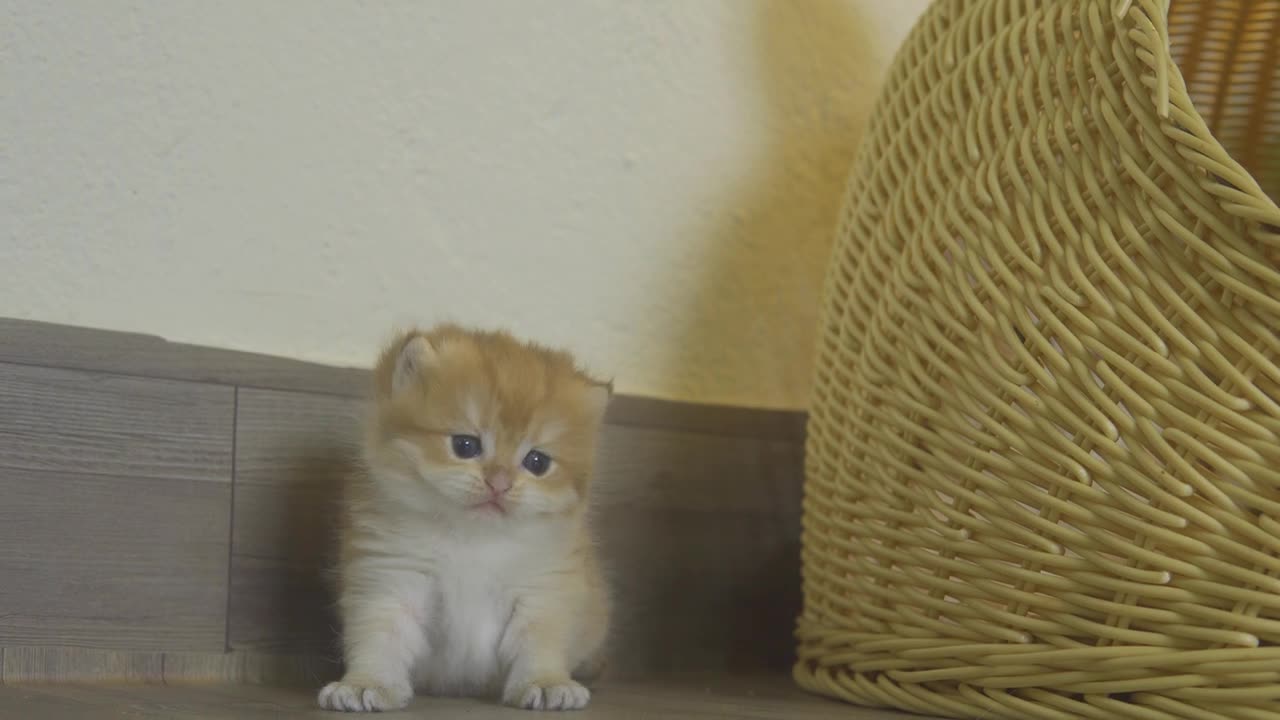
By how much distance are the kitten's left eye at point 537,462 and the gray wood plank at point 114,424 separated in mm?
352

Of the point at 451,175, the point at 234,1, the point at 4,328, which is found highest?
the point at 234,1

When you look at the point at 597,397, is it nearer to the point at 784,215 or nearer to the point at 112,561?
the point at 112,561

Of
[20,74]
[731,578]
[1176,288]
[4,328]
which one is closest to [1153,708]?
[1176,288]

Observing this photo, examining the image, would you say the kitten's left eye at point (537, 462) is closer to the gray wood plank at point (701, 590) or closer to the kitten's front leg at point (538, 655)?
the kitten's front leg at point (538, 655)

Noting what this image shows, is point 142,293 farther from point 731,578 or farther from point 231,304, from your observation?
point 731,578

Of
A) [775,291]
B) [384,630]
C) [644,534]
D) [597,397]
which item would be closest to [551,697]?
[384,630]

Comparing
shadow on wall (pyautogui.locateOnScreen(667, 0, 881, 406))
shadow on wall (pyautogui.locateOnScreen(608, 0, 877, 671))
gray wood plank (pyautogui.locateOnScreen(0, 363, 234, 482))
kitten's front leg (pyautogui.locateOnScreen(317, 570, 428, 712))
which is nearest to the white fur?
kitten's front leg (pyautogui.locateOnScreen(317, 570, 428, 712))

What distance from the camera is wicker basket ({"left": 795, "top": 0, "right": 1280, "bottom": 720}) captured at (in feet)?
3.42

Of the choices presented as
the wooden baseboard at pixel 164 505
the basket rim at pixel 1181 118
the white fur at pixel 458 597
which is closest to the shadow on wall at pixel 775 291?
the wooden baseboard at pixel 164 505

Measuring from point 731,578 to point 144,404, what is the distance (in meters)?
0.81

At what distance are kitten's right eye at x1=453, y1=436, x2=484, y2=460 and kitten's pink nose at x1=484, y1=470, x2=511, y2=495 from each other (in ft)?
0.11

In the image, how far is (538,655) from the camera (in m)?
1.23

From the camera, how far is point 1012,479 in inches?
46.4

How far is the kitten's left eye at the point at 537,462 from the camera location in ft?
4.00
